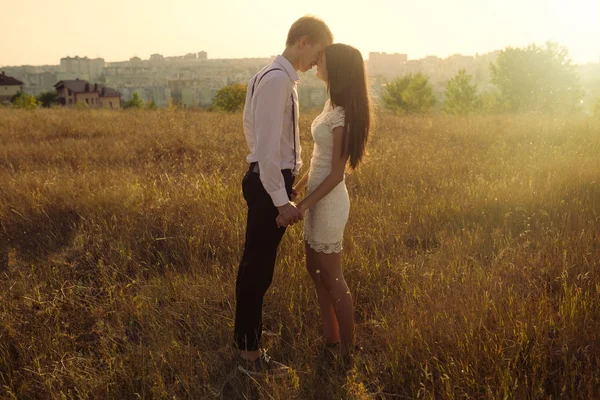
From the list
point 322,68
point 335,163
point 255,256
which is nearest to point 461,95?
point 322,68

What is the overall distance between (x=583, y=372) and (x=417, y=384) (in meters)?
0.82

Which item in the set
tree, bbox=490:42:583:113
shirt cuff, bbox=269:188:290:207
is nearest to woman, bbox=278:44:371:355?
shirt cuff, bbox=269:188:290:207

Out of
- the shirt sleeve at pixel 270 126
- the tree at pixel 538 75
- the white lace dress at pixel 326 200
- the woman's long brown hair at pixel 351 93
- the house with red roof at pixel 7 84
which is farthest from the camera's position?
the house with red roof at pixel 7 84

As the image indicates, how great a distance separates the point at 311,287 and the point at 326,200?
1017mm

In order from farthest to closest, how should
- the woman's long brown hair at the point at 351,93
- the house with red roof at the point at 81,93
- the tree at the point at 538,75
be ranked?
the house with red roof at the point at 81,93, the tree at the point at 538,75, the woman's long brown hair at the point at 351,93

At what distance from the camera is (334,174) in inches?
99.8

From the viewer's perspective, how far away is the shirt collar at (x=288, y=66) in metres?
2.43

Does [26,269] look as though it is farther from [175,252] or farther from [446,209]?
[446,209]

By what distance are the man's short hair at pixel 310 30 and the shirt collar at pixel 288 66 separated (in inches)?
4.2

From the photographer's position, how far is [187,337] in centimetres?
304

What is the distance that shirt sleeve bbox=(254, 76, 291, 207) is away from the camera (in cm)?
235

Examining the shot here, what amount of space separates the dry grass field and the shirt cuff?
0.92 metres

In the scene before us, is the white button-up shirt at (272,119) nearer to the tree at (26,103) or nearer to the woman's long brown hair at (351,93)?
the woman's long brown hair at (351,93)

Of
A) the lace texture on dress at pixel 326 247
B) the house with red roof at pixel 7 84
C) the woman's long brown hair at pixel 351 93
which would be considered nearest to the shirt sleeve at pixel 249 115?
the woman's long brown hair at pixel 351 93
